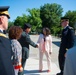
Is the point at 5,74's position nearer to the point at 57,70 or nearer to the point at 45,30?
the point at 45,30

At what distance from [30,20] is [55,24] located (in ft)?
39.4

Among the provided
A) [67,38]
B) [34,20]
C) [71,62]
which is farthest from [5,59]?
[34,20]

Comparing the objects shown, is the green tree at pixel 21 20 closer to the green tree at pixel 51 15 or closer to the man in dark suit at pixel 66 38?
the green tree at pixel 51 15

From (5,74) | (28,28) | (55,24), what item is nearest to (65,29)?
(28,28)

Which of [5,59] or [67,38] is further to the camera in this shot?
[67,38]

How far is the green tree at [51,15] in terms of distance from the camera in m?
89.3

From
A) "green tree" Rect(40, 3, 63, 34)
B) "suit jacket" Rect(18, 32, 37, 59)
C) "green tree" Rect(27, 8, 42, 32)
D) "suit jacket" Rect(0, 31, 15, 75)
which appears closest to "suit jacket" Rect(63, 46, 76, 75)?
"suit jacket" Rect(0, 31, 15, 75)

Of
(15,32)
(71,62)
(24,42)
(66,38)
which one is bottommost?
(24,42)

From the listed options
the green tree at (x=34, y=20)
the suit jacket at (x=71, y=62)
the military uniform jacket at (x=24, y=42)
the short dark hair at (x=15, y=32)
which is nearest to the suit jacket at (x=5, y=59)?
the suit jacket at (x=71, y=62)

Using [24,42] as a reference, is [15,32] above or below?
above

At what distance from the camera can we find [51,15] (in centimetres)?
9212

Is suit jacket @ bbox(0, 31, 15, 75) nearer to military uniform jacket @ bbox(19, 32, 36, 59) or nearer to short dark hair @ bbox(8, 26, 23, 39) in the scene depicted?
short dark hair @ bbox(8, 26, 23, 39)

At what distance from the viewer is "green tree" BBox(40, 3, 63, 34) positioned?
89312mm

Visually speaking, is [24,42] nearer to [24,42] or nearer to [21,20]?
[24,42]
